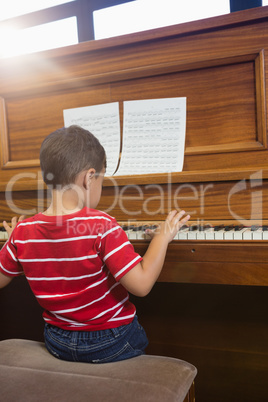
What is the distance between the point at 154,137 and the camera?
1504mm

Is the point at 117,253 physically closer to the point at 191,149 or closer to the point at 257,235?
the point at 257,235

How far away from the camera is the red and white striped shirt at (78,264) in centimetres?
93

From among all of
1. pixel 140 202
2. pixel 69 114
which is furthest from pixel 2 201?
pixel 140 202

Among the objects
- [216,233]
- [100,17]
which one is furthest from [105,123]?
[100,17]

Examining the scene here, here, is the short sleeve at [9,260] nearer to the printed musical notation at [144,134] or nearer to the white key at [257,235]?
the printed musical notation at [144,134]

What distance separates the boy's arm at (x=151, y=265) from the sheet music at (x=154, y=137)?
1.31 ft

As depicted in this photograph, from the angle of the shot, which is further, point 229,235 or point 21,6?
point 21,6

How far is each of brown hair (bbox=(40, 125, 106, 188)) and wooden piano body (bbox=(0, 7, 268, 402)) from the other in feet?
1.00

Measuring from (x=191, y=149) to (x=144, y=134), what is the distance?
202 millimetres

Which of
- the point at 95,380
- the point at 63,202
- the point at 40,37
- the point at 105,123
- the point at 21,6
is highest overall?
the point at 21,6

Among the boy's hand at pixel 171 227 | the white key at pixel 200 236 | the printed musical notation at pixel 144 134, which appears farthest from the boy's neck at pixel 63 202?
the printed musical notation at pixel 144 134

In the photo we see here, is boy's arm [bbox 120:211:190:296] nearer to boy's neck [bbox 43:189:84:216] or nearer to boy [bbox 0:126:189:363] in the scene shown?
boy [bbox 0:126:189:363]

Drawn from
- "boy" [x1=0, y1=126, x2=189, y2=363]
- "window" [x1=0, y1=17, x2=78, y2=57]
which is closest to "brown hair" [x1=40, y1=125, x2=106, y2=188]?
"boy" [x1=0, y1=126, x2=189, y2=363]

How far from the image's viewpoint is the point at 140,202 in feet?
4.64
